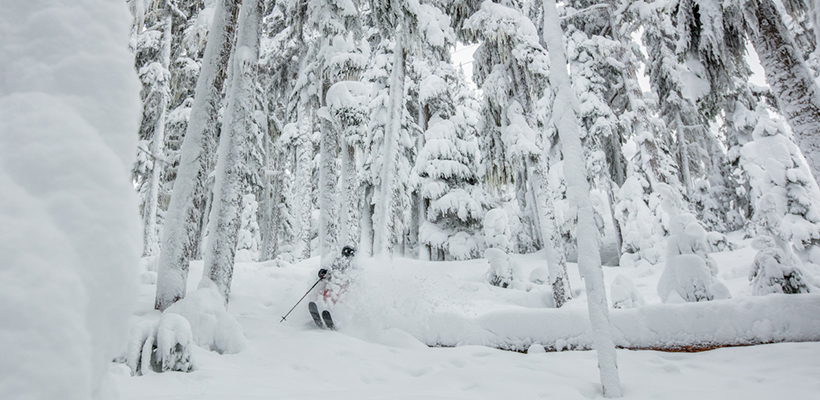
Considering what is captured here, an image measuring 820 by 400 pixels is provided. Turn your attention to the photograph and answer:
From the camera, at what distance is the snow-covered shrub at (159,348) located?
10.3 feet

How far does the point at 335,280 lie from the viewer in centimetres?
729

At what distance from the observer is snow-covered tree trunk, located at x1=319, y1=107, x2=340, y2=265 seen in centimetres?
1012

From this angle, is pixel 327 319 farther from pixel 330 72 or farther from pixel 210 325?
pixel 330 72

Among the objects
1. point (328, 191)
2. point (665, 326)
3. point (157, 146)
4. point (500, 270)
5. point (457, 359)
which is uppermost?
point (157, 146)

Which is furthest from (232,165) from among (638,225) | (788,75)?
(638,225)

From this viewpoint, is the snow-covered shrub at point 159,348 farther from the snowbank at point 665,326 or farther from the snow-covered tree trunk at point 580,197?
the snow-covered tree trunk at point 580,197

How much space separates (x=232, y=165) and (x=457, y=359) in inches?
196

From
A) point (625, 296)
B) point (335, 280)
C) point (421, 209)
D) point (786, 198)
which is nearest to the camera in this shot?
point (335, 280)

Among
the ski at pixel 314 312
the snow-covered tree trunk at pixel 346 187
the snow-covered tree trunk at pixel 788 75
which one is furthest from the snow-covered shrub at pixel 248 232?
the snow-covered tree trunk at pixel 788 75

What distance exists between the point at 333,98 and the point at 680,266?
8863 mm

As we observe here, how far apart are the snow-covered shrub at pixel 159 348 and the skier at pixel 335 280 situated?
10.3ft

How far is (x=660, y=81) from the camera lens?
18.4 meters

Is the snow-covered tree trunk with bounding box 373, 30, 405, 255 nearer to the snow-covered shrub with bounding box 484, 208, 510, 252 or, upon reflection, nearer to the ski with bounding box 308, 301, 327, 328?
the ski with bounding box 308, 301, 327, 328

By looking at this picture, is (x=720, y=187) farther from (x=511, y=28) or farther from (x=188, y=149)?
(x=188, y=149)
